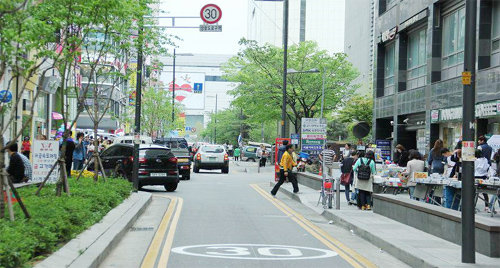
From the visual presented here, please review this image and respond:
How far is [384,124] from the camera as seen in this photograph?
41.5 meters

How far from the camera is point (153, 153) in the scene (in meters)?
25.7

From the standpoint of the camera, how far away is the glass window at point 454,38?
96.1ft

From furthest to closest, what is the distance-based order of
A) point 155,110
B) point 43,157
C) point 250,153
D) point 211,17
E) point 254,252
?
1. point 250,153
2. point 155,110
3. point 211,17
4. point 43,157
5. point 254,252

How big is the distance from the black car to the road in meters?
3.92

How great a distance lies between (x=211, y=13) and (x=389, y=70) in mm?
19899

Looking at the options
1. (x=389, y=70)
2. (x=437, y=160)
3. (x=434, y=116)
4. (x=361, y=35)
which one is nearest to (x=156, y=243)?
(x=437, y=160)

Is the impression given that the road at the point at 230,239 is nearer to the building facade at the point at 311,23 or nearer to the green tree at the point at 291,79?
the green tree at the point at 291,79

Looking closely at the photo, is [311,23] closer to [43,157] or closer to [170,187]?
[170,187]

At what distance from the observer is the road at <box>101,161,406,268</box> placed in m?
10.6

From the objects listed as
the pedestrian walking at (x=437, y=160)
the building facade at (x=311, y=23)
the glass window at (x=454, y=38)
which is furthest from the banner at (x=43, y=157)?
the building facade at (x=311, y=23)

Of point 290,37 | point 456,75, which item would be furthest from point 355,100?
point 290,37

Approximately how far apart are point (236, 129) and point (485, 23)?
8720 cm

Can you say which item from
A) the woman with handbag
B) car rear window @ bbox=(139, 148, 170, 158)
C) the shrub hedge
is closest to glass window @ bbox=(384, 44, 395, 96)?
car rear window @ bbox=(139, 148, 170, 158)

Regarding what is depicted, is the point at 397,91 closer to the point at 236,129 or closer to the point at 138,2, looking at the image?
the point at 138,2
